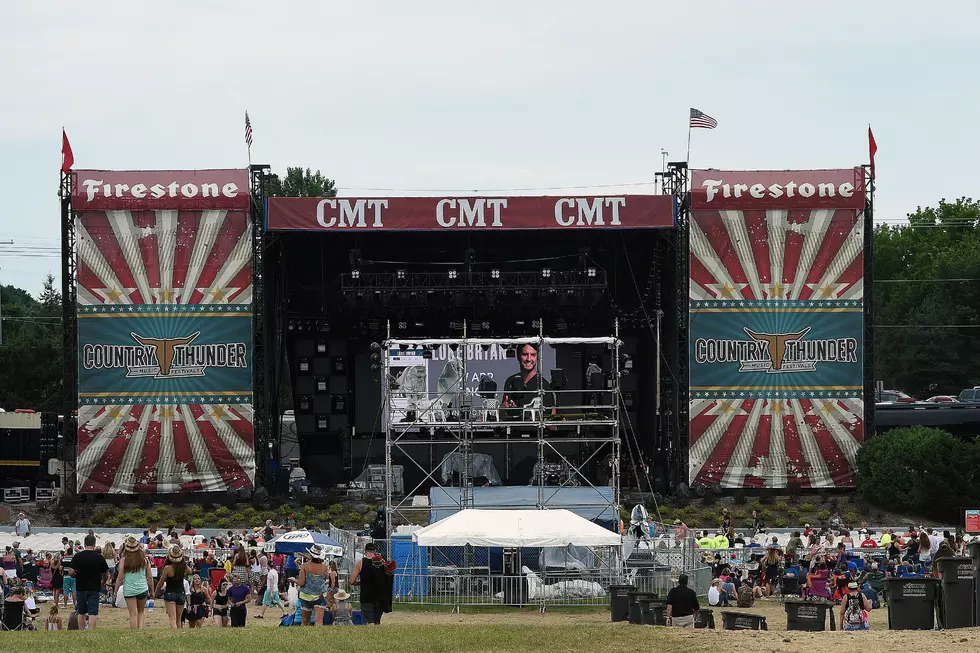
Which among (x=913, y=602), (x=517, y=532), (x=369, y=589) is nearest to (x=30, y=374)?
(x=517, y=532)

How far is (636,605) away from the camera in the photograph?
2192cm

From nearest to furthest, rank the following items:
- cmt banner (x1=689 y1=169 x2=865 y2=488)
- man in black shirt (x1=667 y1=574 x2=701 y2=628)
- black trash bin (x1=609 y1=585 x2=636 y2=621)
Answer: man in black shirt (x1=667 y1=574 x2=701 y2=628)
black trash bin (x1=609 y1=585 x2=636 y2=621)
cmt banner (x1=689 y1=169 x2=865 y2=488)

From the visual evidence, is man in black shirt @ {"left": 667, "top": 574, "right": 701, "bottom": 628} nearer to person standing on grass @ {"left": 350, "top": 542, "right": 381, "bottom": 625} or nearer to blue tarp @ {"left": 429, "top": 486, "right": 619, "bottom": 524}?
person standing on grass @ {"left": 350, "top": 542, "right": 381, "bottom": 625}

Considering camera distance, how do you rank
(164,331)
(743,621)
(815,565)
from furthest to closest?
1. (164,331)
2. (815,565)
3. (743,621)

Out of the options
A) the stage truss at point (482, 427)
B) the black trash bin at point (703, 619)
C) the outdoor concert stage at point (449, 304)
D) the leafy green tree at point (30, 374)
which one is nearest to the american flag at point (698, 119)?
the outdoor concert stage at point (449, 304)

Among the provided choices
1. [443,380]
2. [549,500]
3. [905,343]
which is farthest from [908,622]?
[905,343]

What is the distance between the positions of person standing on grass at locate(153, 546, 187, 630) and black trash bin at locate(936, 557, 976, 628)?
31.0 feet

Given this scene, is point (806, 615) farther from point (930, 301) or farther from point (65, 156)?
point (930, 301)

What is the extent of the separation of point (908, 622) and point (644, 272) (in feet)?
95.9

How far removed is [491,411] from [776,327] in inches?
503

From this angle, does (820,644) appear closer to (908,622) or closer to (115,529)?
(908,622)

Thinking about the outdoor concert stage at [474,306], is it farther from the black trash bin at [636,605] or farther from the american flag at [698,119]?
the black trash bin at [636,605]

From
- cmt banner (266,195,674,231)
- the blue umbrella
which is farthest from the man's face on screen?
the blue umbrella

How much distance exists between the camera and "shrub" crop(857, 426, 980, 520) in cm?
4228
